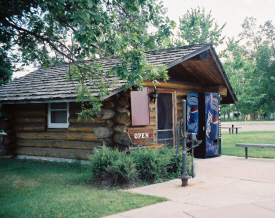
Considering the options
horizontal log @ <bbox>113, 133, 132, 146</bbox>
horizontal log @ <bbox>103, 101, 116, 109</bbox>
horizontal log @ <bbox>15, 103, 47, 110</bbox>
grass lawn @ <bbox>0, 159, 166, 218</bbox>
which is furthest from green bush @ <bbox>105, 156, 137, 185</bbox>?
horizontal log @ <bbox>15, 103, 47, 110</bbox>

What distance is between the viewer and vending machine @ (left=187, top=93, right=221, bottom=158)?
42.2ft

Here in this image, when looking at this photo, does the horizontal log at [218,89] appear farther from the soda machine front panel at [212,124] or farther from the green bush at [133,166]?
the green bush at [133,166]

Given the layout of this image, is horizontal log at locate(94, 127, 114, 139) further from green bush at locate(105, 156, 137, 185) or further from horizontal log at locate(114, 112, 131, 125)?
green bush at locate(105, 156, 137, 185)

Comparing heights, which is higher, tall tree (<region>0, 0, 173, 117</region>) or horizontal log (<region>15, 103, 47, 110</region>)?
tall tree (<region>0, 0, 173, 117</region>)

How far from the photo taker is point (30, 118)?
43.8ft

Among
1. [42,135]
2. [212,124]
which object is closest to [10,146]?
[42,135]

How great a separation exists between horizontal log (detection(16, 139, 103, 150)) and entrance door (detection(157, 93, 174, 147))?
2.97m

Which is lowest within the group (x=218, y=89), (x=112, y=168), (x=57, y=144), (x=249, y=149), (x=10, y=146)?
(x=249, y=149)

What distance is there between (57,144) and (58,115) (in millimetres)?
1092

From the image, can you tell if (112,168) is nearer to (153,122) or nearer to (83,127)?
(83,127)

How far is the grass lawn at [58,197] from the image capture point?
5.91 meters

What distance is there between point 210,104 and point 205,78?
1.36m

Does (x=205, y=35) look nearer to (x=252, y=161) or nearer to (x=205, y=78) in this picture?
(x=205, y=78)

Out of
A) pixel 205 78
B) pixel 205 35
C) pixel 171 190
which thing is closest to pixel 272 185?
pixel 171 190
